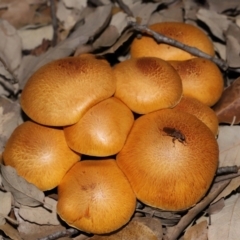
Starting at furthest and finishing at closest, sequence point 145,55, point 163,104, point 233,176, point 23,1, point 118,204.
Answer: point 23,1 < point 145,55 < point 233,176 < point 163,104 < point 118,204

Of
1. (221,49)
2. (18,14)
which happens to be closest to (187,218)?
(221,49)

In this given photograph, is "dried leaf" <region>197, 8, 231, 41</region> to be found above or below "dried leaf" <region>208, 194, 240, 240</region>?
above

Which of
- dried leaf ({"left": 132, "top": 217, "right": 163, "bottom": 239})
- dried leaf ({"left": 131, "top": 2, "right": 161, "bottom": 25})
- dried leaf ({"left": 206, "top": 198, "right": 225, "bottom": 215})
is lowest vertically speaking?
dried leaf ({"left": 206, "top": 198, "right": 225, "bottom": 215})

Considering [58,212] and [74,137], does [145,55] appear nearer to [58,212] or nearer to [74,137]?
[74,137]

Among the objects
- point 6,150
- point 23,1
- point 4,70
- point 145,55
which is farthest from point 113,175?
point 23,1

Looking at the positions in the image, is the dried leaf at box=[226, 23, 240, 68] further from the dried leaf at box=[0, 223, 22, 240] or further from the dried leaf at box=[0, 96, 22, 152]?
the dried leaf at box=[0, 223, 22, 240]

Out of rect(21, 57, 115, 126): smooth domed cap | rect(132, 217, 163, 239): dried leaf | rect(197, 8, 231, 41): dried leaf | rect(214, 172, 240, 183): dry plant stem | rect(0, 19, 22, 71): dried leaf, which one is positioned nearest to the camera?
rect(21, 57, 115, 126): smooth domed cap

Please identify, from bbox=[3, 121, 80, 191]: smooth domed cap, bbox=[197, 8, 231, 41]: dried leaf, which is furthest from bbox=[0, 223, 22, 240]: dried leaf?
bbox=[197, 8, 231, 41]: dried leaf
